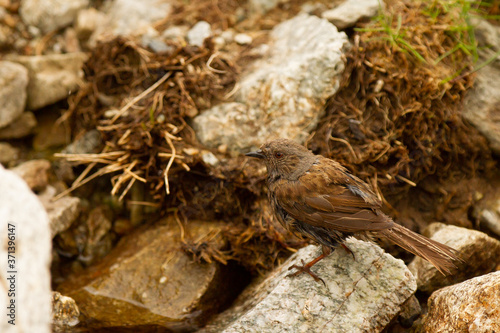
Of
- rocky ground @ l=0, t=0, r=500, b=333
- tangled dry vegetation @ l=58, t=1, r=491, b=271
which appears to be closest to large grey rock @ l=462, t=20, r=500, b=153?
rocky ground @ l=0, t=0, r=500, b=333

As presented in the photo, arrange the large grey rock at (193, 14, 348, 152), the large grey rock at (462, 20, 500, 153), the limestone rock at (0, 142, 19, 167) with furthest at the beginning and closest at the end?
the limestone rock at (0, 142, 19, 167)
the large grey rock at (462, 20, 500, 153)
the large grey rock at (193, 14, 348, 152)

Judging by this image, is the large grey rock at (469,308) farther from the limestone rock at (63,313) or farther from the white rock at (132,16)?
the white rock at (132,16)

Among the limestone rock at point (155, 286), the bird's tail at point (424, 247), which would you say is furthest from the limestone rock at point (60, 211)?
the bird's tail at point (424, 247)

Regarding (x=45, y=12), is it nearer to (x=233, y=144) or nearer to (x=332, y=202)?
(x=233, y=144)

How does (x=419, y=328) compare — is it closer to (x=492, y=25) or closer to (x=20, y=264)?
(x=20, y=264)

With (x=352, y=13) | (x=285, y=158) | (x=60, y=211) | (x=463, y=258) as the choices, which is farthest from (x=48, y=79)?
(x=463, y=258)

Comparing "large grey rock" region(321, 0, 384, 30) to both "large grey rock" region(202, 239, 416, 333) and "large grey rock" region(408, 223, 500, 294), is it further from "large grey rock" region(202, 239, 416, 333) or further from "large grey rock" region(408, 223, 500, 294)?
"large grey rock" region(202, 239, 416, 333)
